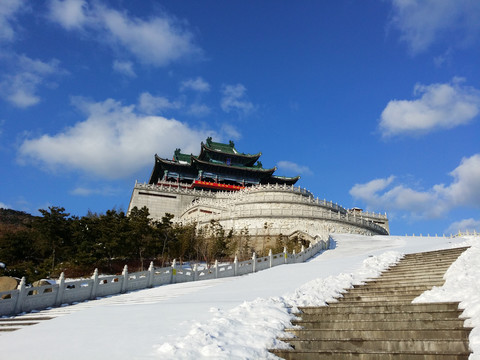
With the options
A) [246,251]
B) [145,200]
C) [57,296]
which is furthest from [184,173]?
[57,296]

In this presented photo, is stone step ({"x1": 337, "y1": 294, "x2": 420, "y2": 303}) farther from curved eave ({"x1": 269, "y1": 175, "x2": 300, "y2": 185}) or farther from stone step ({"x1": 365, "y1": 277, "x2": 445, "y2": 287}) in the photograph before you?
curved eave ({"x1": 269, "y1": 175, "x2": 300, "y2": 185})

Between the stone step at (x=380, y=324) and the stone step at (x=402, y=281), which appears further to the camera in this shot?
the stone step at (x=402, y=281)

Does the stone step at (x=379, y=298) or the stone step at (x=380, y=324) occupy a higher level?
the stone step at (x=379, y=298)

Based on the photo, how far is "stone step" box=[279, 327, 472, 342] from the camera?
19.6 feet

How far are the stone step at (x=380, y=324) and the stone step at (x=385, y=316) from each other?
103 mm

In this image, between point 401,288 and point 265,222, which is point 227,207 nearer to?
point 265,222

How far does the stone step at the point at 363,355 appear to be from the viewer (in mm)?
5242

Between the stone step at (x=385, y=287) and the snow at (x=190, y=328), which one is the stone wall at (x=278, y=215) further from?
the snow at (x=190, y=328)

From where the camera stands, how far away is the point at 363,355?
5527 mm

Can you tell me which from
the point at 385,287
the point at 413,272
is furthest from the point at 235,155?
the point at 385,287

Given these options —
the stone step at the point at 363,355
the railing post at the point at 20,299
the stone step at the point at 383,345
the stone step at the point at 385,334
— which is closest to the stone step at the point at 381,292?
the stone step at the point at 385,334

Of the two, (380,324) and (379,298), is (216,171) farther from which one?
(380,324)

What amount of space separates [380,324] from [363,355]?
5.08 ft

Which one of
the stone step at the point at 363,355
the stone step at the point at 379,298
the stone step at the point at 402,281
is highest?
the stone step at the point at 402,281
